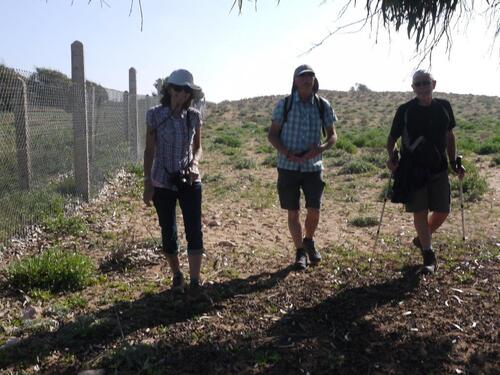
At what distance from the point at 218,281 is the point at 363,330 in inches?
61.3

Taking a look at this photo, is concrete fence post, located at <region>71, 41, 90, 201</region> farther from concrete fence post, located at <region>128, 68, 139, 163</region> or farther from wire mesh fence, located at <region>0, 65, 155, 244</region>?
concrete fence post, located at <region>128, 68, 139, 163</region>

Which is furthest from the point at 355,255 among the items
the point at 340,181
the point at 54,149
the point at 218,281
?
the point at 340,181

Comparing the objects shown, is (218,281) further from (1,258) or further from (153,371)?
(1,258)

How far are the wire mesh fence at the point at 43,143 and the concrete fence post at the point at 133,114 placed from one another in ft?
8.15

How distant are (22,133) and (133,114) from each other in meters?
6.51

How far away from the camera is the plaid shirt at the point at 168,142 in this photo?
4.33 metres

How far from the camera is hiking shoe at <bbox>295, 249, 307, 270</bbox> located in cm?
523

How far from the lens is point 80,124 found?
7.94 meters

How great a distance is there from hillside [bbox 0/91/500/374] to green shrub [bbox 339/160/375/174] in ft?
12.7

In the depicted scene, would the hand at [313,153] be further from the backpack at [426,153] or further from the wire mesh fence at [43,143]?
the wire mesh fence at [43,143]

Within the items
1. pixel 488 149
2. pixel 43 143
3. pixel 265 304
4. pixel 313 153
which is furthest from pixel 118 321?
pixel 488 149

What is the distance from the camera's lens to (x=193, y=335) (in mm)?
3809

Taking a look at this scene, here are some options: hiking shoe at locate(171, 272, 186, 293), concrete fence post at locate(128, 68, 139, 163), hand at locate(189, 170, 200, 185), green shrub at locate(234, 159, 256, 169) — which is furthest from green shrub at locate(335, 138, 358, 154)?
hand at locate(189, 170, 200, 185)

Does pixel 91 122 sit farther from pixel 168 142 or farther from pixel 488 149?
pixel 488 149
